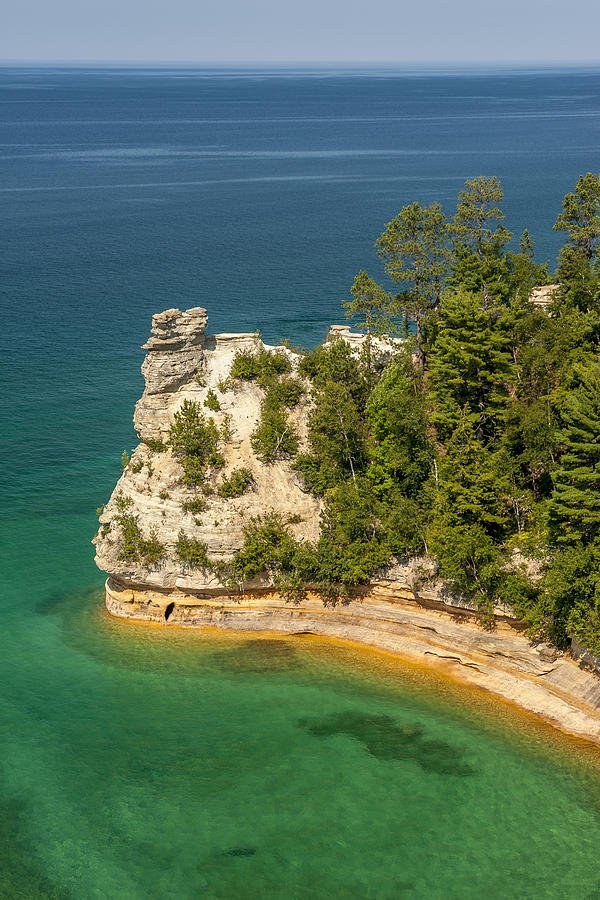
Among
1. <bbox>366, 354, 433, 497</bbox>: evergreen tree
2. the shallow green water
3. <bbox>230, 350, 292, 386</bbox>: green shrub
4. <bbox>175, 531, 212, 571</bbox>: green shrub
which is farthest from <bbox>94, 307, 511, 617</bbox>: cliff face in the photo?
<bbox>366, 354, 433, 497</bbox>: evergreen tree

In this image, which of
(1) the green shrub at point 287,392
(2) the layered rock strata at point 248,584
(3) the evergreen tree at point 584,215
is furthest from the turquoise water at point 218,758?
(3) the evergreen tree at point 584,215

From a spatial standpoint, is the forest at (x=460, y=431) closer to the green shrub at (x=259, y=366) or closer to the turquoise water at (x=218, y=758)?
the green shrub at (x=259, y=366)

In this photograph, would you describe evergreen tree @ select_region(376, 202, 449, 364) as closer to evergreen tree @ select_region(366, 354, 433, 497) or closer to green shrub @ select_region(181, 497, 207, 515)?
evergreen tree @ select_region(366, 354, 433, 497)

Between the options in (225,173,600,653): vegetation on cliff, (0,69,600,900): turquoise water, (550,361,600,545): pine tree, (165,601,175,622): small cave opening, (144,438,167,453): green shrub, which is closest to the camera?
(0,69,600,900): turquoise water

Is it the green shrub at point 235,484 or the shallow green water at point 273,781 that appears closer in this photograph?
the shallow green water at point 273,781

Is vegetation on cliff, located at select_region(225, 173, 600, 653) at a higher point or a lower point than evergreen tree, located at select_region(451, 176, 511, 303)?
lower

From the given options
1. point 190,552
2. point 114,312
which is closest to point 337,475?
point 190,552

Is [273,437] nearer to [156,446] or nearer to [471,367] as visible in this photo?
[156,446]

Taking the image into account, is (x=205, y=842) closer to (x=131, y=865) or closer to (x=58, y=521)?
(x=131, y=865)
